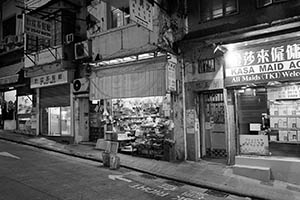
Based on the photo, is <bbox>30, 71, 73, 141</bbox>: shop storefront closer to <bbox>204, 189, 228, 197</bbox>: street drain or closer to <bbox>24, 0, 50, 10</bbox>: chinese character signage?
<bbox>24, 0, 50, 10</bbox>: chinese character signage

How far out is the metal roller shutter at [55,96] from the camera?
1669 cm

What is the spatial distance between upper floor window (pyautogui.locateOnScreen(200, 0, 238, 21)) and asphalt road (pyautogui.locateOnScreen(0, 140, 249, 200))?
23.9 feet

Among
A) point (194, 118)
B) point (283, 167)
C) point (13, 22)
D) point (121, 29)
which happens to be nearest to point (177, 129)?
point (194, 118)

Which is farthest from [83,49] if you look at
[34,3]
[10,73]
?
[10,73]

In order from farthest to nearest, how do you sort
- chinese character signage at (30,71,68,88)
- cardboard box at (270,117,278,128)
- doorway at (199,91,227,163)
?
chinese character signage at (30,71,68,88) → doorway at (199,91,227,163) → cardboard box at (270,117,278,128)

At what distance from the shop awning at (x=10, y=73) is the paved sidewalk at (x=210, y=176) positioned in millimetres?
10252

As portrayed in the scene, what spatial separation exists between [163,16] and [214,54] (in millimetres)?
3009

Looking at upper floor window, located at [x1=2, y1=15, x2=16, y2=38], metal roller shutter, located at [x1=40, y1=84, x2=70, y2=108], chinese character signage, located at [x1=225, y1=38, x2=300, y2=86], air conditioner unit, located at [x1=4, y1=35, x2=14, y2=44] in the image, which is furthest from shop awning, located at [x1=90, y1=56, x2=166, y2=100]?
upper floor window, located at [x1=2, y1=15, x2=16, y2=38]

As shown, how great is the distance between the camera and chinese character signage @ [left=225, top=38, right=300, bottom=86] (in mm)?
8539

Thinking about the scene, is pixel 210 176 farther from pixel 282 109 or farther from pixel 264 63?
pixel 264 63

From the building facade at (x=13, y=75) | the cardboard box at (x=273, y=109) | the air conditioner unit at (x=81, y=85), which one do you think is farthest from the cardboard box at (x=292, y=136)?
the building facade at (x=13, y=75)

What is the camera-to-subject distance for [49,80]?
17.1 meters

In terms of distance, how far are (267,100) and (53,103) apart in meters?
13.9

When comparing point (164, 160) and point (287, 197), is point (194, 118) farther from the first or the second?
point (287, 197)
